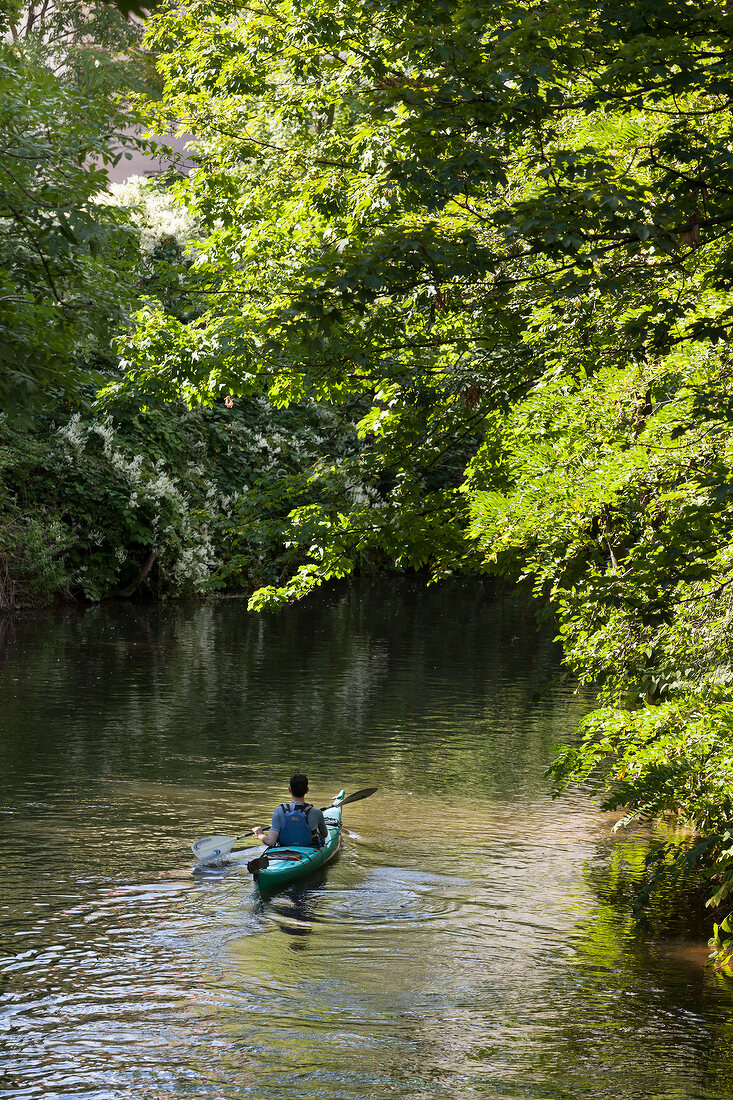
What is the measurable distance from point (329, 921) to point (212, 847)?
1.80 m

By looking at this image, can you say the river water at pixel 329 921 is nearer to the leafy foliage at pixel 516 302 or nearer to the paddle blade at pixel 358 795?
the paddle blade at pixel 358 795

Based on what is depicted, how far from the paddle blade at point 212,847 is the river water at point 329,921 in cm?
15

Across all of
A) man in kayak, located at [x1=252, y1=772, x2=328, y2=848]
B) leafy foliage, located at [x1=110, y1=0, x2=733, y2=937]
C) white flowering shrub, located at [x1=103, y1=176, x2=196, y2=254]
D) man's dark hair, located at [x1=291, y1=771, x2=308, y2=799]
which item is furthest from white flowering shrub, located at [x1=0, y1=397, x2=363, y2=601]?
man's dark hair, located at [x1=291, y1=771, x2=308, y2=799]

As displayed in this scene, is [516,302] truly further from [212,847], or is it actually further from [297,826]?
[212,847]

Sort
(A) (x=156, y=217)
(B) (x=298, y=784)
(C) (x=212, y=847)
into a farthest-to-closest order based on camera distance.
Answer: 1. (A) (x=156, y=217)
2. (B) (x=298, y=784)
3. (C) (x=212, y=847)

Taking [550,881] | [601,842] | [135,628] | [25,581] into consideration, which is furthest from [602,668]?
[25,581]

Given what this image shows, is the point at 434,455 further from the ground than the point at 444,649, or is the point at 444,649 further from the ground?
the point at 434,455

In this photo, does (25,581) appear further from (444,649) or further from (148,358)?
(148,358)

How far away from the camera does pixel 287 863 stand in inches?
474

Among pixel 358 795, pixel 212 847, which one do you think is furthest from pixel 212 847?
pixel 358 795

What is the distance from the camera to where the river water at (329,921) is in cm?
782

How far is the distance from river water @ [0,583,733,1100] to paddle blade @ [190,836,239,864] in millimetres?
148

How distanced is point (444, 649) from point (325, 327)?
21617 millimetres

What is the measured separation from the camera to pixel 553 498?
37.6 feet
